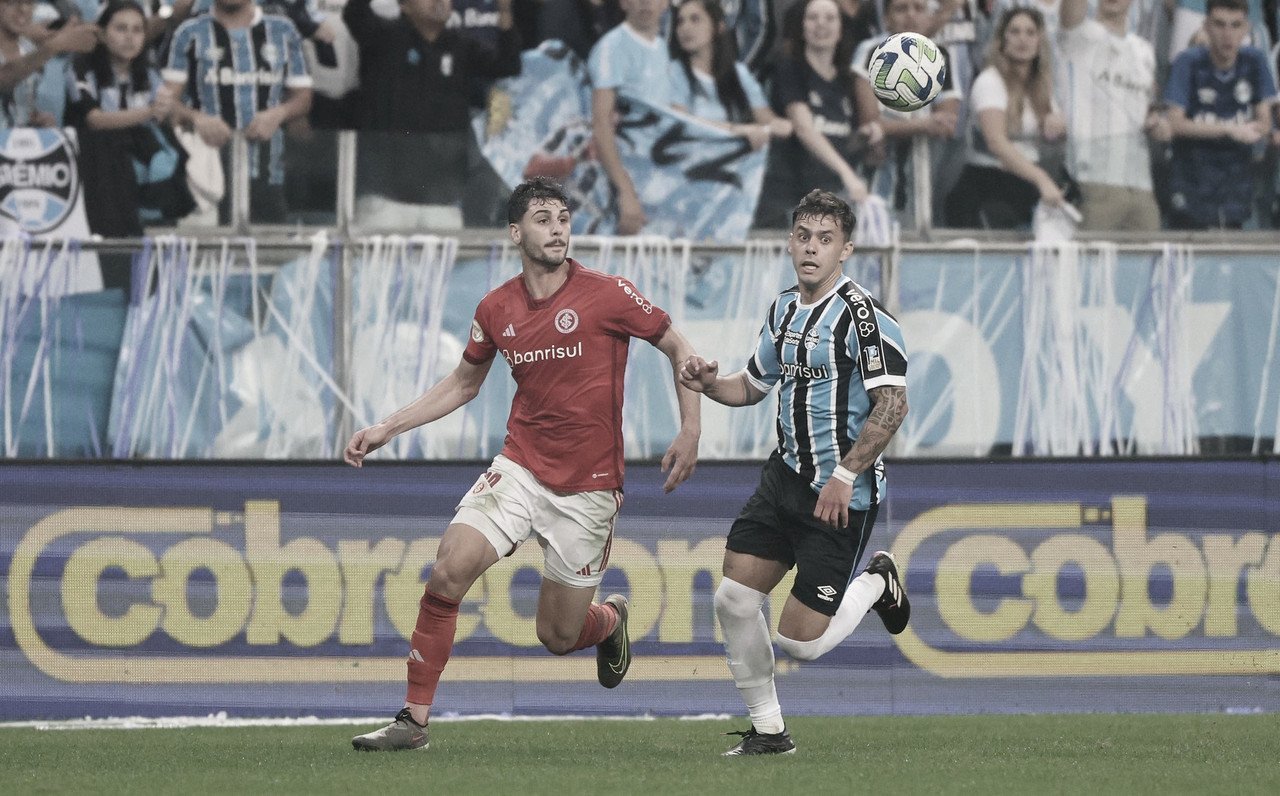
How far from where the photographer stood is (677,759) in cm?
671

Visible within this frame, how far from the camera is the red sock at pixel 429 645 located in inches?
264

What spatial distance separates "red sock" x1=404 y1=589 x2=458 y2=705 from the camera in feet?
22.0

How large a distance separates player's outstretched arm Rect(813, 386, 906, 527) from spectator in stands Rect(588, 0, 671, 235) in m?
5.45

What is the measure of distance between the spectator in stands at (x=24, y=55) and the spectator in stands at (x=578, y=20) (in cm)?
315

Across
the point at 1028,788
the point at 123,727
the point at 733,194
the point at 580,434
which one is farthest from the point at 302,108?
the point at 1028,788

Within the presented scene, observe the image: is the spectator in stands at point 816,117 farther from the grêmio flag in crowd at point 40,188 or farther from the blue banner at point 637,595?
the grêmio flag in crowd at point 40,188

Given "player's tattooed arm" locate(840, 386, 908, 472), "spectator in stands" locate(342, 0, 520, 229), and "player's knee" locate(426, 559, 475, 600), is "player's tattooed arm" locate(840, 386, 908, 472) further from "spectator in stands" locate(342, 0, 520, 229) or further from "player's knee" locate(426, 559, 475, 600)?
"spectator in stands" locate(342, 0, 520, 229)

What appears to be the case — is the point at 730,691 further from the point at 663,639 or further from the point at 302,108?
the point at 302,108

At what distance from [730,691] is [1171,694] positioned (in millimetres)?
2459

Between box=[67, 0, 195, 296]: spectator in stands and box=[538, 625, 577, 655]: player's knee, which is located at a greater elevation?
box=[67, 0, 195, 296]: spectator in stands

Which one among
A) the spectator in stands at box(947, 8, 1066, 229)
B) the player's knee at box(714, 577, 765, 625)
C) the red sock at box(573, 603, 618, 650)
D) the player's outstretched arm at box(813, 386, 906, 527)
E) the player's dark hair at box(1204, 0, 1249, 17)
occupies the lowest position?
the red sock at box(573, 603, 618, 650)

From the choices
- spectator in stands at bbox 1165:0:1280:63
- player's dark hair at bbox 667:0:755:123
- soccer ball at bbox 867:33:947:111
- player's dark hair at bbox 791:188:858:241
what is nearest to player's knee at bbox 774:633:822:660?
player's dark hair at bbox 791:188:858:241

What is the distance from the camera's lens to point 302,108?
11.7 meters

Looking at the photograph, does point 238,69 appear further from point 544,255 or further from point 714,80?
point 544,255
